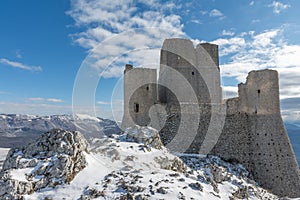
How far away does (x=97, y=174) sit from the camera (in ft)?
41.9

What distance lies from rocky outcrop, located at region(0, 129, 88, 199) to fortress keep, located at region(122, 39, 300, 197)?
11.7 metres

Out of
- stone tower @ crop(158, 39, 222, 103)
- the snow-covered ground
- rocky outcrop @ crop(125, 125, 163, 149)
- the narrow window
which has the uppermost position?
stone tower @ crop(158, 39, 222, 103)

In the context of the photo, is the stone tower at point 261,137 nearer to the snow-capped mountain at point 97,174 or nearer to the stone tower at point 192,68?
the stone tower at point 192,68

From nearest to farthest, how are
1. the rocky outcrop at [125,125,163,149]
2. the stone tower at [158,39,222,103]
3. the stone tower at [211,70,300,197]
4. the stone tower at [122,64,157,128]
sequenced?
the rocky outcrop at [125,125,163,149] → the stone tower at [211,70,300,197] → the stone tower at [122,64,157,128] → the stone tower at [158,39,222,103]

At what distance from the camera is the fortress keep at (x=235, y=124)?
75.5 feet

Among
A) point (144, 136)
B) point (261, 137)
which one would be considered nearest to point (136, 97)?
point (144, 136)

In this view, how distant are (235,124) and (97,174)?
53.7 feet

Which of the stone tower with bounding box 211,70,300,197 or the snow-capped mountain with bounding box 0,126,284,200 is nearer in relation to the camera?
the snow-capped mountain with bounding box 0,126,284,200

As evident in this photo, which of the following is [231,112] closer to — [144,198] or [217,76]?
[217,76]

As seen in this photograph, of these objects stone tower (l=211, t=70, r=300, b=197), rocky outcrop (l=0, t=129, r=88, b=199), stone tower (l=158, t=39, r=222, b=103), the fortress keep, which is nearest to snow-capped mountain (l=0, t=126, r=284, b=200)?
rocky outcrop (l=0, t=129, r=88, b=199)

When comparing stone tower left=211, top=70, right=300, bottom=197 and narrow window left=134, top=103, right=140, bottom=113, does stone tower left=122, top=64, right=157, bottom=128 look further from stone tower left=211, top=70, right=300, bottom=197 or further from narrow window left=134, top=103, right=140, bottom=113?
stone tower left=211, top=70, right=300, bottom=197

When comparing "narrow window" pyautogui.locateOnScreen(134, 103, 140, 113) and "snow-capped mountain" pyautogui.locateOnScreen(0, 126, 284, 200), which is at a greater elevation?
"narrow window" pyautogui.locateOnScreen(134, 103, 140, 113)

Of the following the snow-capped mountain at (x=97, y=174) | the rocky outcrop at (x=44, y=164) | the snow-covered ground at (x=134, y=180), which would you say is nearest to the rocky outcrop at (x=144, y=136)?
the snow-capped mountain at (x=97, y=174)

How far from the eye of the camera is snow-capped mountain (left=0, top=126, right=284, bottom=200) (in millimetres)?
11133
